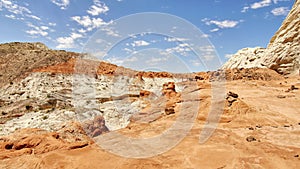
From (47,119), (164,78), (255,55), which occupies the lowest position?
(47,119)

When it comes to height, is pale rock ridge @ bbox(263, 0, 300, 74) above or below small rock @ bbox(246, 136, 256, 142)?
above

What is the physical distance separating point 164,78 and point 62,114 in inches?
781

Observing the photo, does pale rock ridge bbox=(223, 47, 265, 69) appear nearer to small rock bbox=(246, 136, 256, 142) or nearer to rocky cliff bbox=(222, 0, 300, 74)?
rocky cliff bbox=(222, 0, 300, 74)

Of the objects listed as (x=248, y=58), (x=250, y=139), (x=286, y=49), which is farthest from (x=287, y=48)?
(x=250, y=139)

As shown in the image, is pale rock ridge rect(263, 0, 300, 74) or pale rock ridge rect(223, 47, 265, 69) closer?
pale rock ridge rect(263, 0, 300, 74)

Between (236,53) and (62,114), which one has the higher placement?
(236,53)

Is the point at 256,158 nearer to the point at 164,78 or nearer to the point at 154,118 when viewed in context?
the point at 154,118

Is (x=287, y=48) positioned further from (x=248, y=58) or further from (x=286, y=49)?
(x=248, y=58)

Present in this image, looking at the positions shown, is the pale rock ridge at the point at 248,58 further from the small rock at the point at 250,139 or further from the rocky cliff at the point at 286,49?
the small rock at the point at 250,139


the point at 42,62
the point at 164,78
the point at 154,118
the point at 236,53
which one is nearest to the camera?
the point at 154,118

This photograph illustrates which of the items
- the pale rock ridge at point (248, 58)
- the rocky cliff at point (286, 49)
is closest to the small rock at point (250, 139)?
the rocky cliff at point (286, 49)

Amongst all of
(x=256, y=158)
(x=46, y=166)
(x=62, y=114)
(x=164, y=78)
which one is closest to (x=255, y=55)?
(x=164, y=78)

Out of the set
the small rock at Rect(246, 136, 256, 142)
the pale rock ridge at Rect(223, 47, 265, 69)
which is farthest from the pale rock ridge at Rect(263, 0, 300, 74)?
the small rock at Rect(246, 136, 256, 142)

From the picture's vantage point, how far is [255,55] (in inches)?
1483
